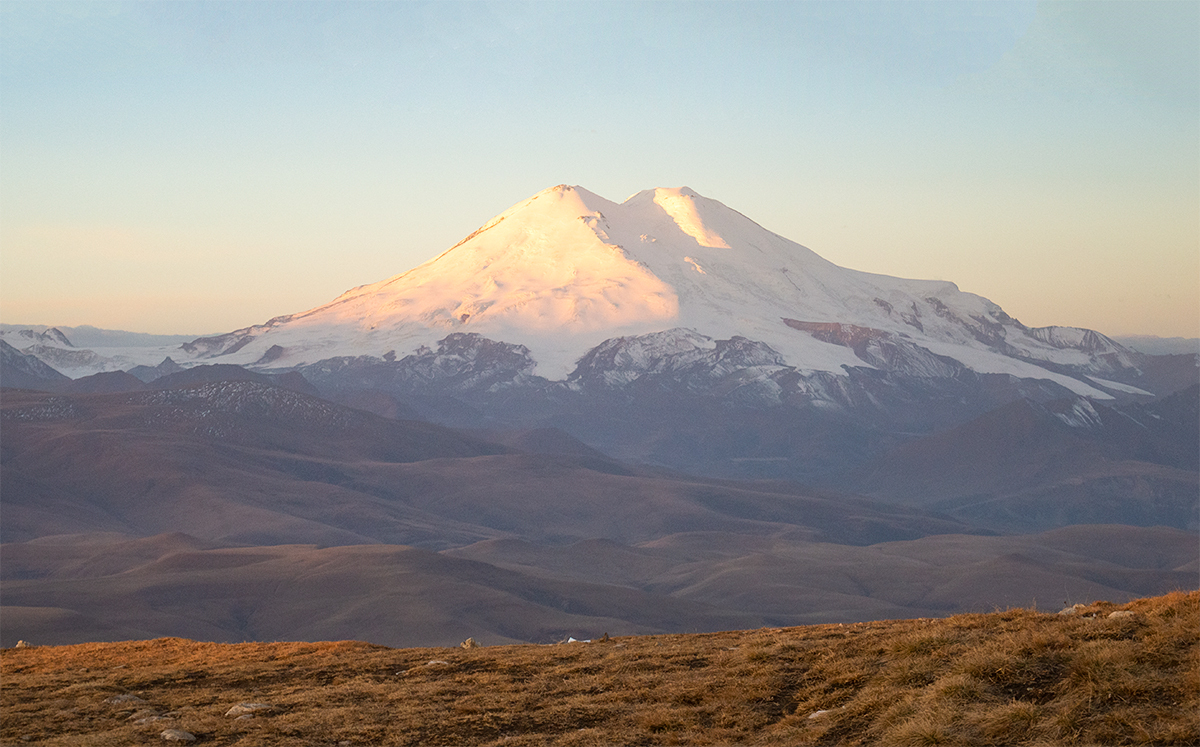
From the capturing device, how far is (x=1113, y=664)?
13688 mm

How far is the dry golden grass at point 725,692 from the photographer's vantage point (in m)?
13.1

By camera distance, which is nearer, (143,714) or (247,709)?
(247,709)

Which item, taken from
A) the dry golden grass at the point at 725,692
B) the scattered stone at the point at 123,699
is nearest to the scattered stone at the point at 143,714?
the dry golden grass at the point at 725,692

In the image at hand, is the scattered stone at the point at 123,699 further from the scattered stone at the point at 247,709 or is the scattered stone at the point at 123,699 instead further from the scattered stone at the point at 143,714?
the scattered stone at the point at 247,709

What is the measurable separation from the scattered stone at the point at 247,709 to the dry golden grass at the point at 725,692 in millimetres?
181

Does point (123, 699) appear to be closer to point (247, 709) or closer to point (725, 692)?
point (247, 709)

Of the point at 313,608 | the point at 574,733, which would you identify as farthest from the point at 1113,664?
the point at 313,608

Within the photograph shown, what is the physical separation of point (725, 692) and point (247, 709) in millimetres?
6944

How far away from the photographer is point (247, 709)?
17484mm

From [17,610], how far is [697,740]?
447 ft

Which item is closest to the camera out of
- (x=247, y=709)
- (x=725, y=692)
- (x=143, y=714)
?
(x=725, y=692)

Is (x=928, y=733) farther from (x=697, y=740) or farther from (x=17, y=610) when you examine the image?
(x=17, y=610)

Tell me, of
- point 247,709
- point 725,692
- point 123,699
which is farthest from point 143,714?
point 725,692

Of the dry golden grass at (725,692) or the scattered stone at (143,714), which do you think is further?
the scattered stone at (143,714)
